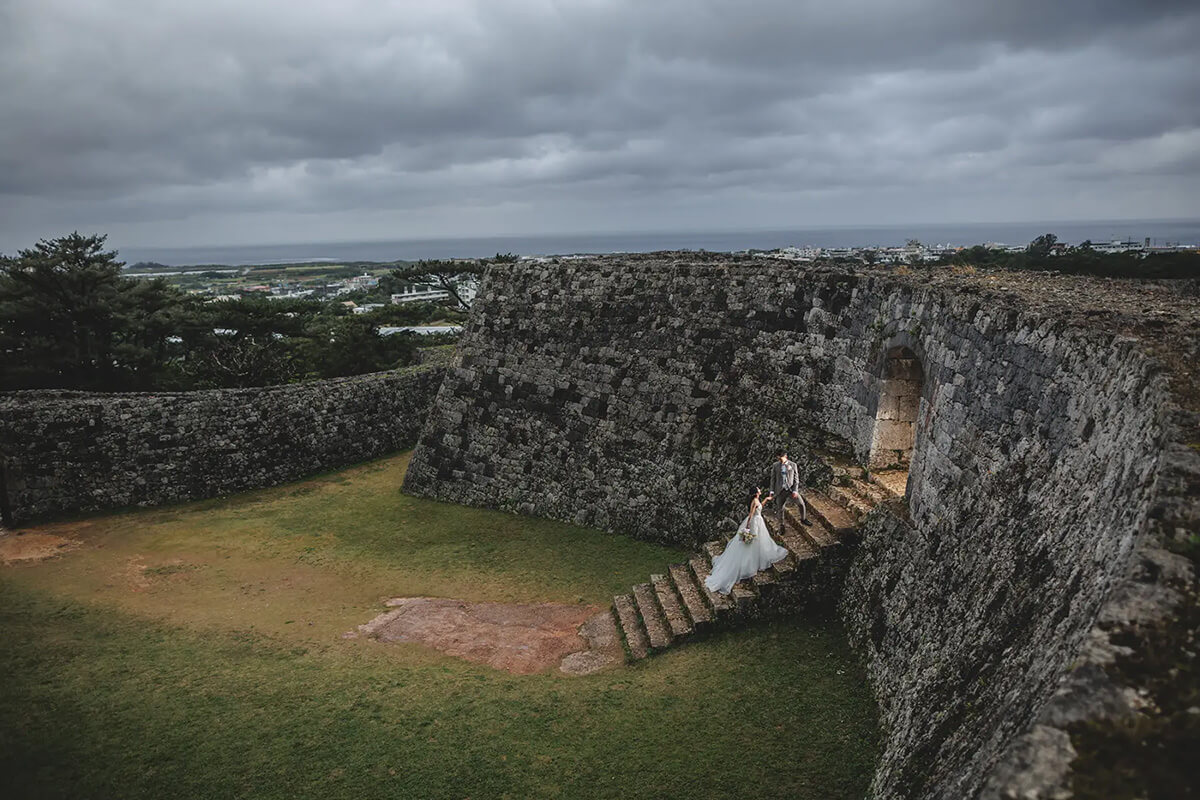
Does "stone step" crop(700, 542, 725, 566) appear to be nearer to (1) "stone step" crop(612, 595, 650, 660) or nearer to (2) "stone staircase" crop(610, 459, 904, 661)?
(2) "stone staircase" crop(610, 459, 904, 661)

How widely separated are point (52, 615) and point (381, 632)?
5.54 metres

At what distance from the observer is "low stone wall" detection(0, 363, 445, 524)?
1484cm

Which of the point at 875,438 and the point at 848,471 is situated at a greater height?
the point at 875,438

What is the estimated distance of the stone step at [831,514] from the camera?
9039 mm

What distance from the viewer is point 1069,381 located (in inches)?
223

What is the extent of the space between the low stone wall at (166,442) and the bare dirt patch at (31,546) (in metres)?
0.96

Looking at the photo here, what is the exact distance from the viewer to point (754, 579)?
8938 millimetres

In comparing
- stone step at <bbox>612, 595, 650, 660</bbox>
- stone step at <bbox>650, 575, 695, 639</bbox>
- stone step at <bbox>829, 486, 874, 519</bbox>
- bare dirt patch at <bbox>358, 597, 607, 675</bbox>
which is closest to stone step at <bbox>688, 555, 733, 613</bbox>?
stone step at <bbox>650, 575, 695, 639</bbox>

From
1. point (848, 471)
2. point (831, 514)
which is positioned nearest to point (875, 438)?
point (848, 471)

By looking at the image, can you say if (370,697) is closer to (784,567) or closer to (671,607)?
(671,607)

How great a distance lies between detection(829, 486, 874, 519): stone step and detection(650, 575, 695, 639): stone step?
265cm

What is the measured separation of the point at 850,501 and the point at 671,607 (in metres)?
2.84

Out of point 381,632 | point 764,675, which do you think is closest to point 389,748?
point 381,632

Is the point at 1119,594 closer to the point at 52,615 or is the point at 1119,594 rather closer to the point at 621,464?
the point at 621,464
